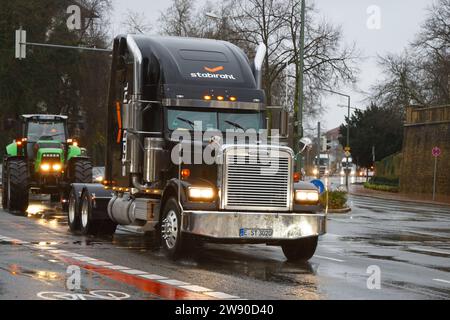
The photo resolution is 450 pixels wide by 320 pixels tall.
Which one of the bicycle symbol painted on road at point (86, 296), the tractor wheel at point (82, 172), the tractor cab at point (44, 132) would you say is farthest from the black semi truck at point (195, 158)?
the tractor cab at point (44, 132)

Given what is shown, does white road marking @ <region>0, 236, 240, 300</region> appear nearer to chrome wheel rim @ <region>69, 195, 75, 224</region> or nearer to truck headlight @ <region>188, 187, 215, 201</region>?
truck headlight @ <region>188, 187, 215, 201</region>

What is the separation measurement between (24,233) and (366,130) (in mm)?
79596

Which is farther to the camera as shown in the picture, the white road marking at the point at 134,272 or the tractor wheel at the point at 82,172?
the tractor wheel at the point at 82,172

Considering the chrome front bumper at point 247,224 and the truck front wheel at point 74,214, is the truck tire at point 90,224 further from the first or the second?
the chrome front bumper at point 247,224

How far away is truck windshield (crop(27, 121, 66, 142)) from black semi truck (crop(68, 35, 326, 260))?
11138 mm

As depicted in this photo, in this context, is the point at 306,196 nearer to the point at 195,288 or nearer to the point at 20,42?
the point at 195,288

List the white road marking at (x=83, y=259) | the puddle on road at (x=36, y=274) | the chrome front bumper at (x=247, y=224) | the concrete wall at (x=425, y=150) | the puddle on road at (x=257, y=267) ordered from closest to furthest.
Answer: the puddle on road at (x=36, y=274)
the puddle on road at (x=257, y=267)
the chrome front bumper at (x=247, y=224)
the white road marking at (x=83, y=259)
the concrete wall at (x=425, y=150)

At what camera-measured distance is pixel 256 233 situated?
1503cm

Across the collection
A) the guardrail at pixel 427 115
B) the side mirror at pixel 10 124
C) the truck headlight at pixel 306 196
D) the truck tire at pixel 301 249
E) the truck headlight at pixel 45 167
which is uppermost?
the guardrail at pixel 427 115

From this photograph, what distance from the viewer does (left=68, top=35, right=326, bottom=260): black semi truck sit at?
15070mm

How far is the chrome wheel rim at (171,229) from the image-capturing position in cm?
1540

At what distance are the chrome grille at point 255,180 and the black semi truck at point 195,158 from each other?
2 centimetres
